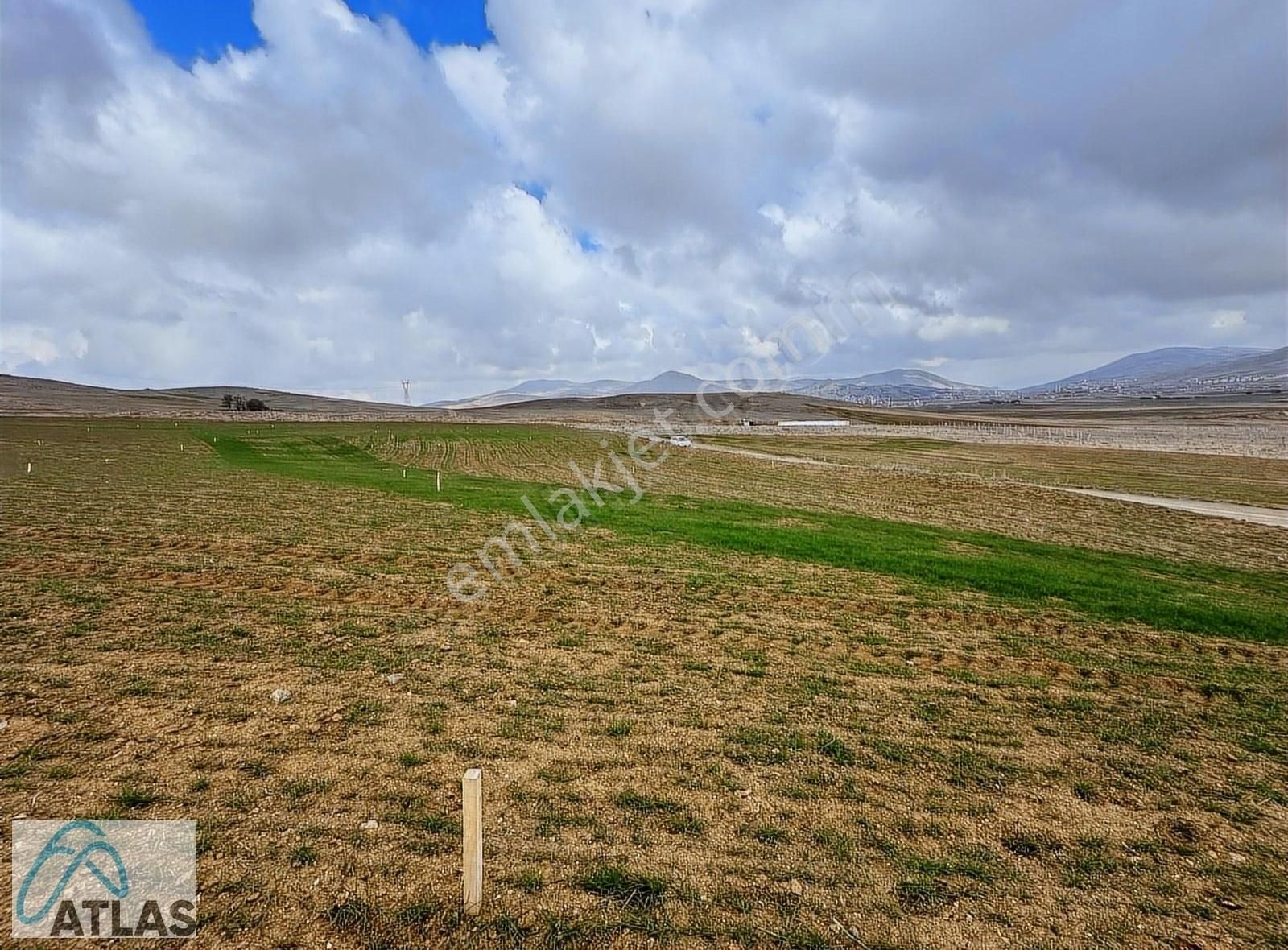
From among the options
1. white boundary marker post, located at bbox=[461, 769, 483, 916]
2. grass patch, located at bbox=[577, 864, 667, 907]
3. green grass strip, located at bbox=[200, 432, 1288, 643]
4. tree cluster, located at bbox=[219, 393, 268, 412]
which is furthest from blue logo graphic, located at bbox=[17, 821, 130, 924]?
tree cluster, located at bbox=[219, 393, 268, 412]

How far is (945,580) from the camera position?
14.1m

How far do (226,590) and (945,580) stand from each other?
15557 mm

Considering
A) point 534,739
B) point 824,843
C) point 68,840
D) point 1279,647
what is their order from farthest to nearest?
point 1279,647
point 534,739
point 824,843
point 68,840

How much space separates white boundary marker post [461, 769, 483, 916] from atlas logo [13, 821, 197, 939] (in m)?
1.89

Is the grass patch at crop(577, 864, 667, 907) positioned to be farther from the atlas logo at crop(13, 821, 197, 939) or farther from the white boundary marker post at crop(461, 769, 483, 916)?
the atlas logo at crop(13, 821, 197, 939)

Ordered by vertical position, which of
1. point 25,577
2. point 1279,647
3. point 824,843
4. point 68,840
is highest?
point 25,577

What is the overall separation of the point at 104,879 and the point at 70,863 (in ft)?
1.11

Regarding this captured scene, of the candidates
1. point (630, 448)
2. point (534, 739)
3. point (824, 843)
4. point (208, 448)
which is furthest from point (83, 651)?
point (630, 448)

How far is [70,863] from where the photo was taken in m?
4.45

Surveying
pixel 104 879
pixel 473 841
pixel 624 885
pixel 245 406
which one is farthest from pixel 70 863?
pixel 245 406

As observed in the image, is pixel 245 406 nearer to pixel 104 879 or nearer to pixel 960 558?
A: pixel 960 558

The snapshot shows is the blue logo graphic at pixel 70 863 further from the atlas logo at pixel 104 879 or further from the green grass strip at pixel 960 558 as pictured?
the green grass strip at pixel 960 558

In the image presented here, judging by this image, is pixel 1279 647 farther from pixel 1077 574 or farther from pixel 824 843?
pixel 824 843

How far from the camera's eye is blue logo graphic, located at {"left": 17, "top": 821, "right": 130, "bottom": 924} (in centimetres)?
413
